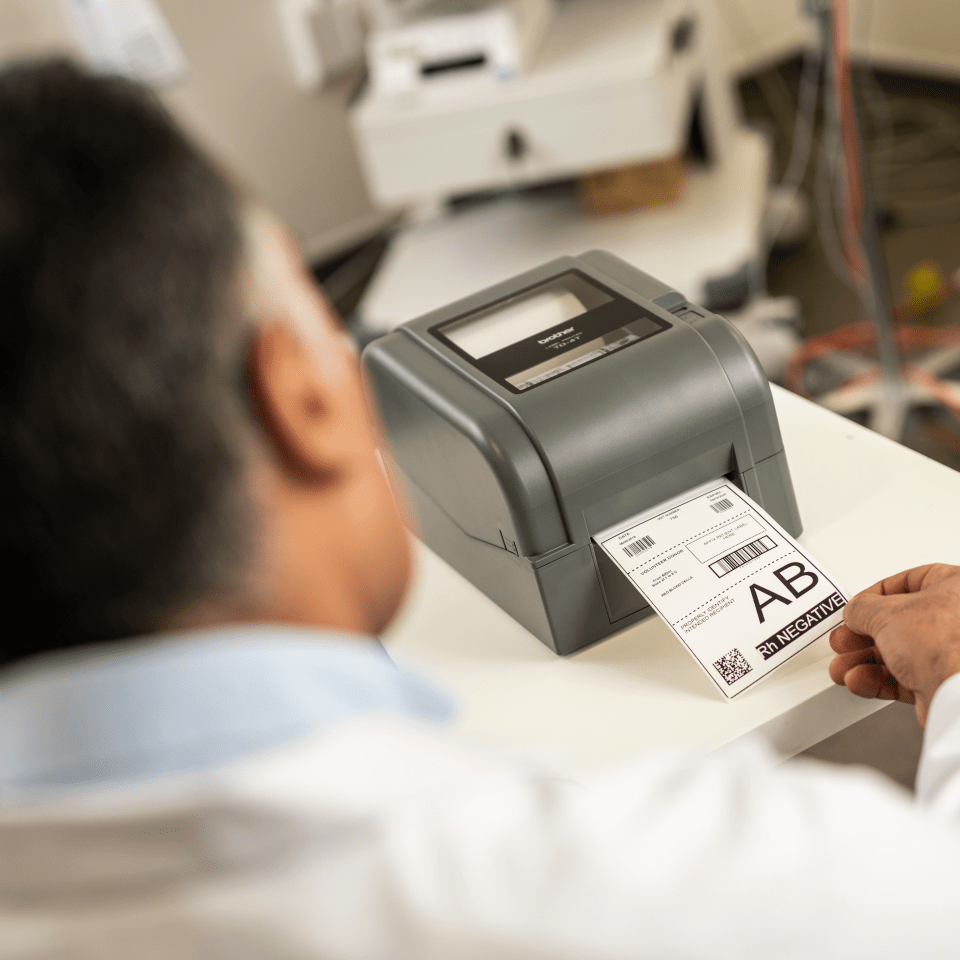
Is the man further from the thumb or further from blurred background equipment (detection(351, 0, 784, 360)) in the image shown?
blurred background equipment (detection(351, 0, 784, 360))

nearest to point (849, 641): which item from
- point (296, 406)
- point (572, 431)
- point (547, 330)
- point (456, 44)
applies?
point (572, 431)

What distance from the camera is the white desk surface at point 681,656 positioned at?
815mm

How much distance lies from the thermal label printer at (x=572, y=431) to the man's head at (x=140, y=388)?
40cm

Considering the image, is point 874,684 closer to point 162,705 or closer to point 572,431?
point 572,431

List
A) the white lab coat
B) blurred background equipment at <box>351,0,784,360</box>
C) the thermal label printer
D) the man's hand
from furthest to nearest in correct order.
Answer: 1. blurred background equipment at <box>351,0,784,360</box>
2. the thermal label printer
3. the man's hand
4. the white lab coat

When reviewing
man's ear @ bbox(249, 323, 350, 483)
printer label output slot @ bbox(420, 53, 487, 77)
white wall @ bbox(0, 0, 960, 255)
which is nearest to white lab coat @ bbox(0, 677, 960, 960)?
man's ear @ bbox(249, 323, 350, 483)

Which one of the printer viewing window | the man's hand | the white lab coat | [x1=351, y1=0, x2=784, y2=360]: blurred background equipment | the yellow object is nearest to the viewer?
the white lab coat

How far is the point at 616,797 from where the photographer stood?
446mm

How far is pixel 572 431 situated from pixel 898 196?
229cm

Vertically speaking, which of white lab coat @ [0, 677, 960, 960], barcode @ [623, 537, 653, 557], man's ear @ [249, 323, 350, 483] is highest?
man's ear @ [249, 323, 350, 483]

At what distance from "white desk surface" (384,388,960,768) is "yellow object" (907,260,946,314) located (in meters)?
1.44

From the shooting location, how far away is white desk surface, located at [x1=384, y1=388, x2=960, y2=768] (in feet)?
2.68

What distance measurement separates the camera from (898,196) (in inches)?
110

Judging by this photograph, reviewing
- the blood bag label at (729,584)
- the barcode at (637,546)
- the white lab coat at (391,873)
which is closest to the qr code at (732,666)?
the blood bag label at (729,584)
